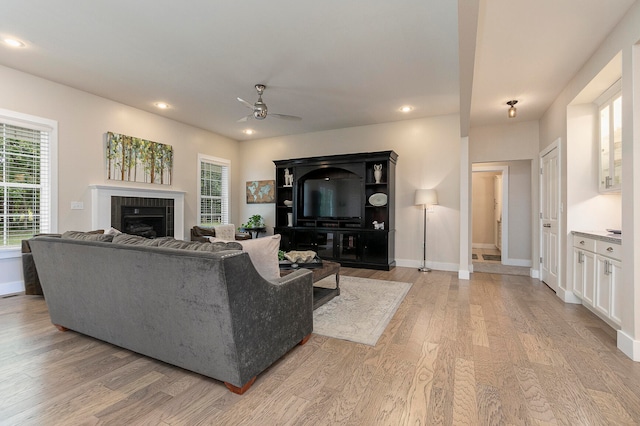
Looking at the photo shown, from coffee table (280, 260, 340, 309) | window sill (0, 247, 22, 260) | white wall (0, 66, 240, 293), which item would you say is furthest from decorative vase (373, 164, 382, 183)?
window sill (0, 247, 22, 260)

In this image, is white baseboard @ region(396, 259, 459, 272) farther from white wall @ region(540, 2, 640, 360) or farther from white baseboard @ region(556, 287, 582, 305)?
white wall @ region(540, 2, 640, 360)

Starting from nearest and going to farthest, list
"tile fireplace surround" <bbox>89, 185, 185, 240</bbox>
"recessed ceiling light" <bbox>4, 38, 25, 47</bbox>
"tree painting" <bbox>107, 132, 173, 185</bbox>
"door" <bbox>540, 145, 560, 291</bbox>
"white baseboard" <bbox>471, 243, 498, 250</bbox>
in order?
"recessed ceiling light" <bbox>4, 38, 25, 47</bbox> → "door" <bbox>540, 145, 560, 291</bbox> → "tile fireplace surround" <bbox>89, 185, 185, 240</bbox> → "tree painting" <bbox>107, 132, 173, 185</bbox> → "white baseboard" <bbox>471, 243, 498, 250</bbox>

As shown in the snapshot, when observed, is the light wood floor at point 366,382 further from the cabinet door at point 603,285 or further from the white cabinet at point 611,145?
the white cabinet at point 611,145

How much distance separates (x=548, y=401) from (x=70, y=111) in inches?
242

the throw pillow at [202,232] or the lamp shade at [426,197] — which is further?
the throw pillow at [202,232]

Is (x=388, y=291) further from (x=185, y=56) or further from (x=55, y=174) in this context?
(x=55, y=174)

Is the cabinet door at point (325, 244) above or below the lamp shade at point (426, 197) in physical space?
below

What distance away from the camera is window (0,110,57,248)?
374cm

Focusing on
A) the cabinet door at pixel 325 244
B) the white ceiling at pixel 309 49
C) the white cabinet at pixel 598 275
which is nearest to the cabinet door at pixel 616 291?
the white cabinet at pixel 598 275

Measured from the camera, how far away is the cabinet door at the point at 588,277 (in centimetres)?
296

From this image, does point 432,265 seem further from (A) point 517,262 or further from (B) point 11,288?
(B) point 11,288

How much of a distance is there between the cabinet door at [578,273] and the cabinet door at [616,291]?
71cm

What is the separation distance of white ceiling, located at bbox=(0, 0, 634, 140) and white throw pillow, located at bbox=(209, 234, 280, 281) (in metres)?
2.03

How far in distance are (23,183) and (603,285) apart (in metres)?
6.78
